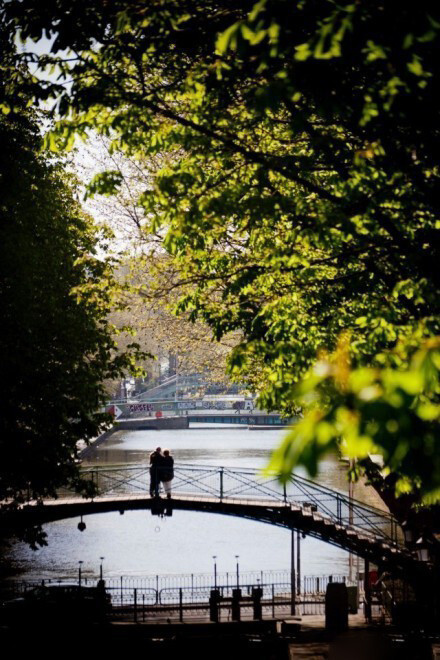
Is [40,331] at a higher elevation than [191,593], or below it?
higher

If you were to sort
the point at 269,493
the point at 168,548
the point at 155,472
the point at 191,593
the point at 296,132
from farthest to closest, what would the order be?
1. the point at 168,548
2. the point at 269,493
3. the point at 191,593
4. the point at 155,472
5. the point at 296,132

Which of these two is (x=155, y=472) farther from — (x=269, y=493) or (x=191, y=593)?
(x=191, y=593)

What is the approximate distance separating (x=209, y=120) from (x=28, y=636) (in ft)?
47.7

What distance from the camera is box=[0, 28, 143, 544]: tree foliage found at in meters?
17.1

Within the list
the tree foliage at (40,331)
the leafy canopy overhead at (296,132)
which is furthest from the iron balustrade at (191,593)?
the leafy canopy overhead at (296,132)

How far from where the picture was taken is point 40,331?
701 inches

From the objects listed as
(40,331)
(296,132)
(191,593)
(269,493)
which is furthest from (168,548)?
(296,132)

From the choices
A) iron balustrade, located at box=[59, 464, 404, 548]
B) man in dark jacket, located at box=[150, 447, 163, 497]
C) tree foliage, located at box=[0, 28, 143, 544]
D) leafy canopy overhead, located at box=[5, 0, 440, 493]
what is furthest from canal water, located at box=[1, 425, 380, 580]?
leafy canopy overhead, located at box=[5, 0, 440, 493]

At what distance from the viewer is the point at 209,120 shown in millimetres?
8945

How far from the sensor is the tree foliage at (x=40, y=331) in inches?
673

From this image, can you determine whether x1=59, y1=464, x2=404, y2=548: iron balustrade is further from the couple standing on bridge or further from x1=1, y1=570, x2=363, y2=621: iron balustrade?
x1=1, y1=570, x2=363, y2=621: iron balustrade

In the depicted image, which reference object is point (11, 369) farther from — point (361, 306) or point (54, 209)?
point (361, 306)

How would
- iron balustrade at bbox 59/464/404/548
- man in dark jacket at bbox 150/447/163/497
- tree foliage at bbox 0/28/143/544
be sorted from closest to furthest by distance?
tree foliage at bbox 0/28/143/544 → iron balustrade at bbox 59/464/404/548 → man in dark jacket at bbox 150/447/163/497

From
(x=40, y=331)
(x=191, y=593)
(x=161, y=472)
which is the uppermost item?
(x=40, y=331)
